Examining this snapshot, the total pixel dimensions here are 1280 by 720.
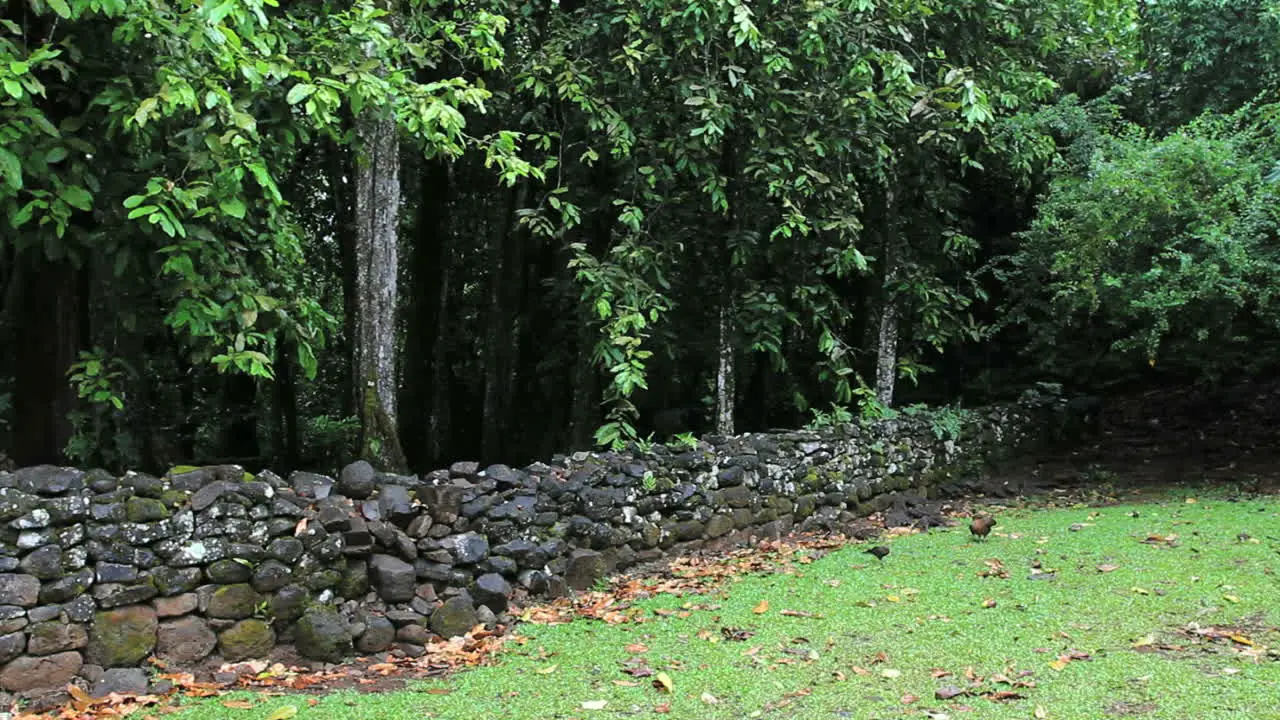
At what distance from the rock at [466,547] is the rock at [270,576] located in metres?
1.02

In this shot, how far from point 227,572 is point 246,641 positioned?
0.39m

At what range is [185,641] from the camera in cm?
471

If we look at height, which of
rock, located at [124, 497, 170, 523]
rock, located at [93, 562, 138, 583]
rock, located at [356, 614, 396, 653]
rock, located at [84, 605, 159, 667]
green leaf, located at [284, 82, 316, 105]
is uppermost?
green leaf, located at [284, 82, 316, 105]

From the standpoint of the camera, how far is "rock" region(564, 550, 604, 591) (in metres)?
6.51

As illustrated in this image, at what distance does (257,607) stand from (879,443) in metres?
6.88

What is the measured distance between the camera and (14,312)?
784 cm

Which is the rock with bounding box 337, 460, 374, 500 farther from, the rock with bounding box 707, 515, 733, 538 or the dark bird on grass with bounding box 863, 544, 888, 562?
the dark bird on grass with bounding box 863, 544, 888, 562

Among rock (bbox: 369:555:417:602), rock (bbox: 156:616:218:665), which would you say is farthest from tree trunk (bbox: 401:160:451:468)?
rock (bbox: 156:616:218:665)

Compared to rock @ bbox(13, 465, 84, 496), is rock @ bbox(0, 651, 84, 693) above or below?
below

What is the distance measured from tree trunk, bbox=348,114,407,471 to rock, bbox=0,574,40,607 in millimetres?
2756

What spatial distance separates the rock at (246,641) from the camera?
15.8 ft

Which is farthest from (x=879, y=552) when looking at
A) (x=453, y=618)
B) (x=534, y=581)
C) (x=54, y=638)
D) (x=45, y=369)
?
(x=45, y=369)

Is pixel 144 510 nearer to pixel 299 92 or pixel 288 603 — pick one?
pixel 288 603

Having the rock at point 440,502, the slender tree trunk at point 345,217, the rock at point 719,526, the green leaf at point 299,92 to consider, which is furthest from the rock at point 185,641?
the slender tree trunk at point 345,217
